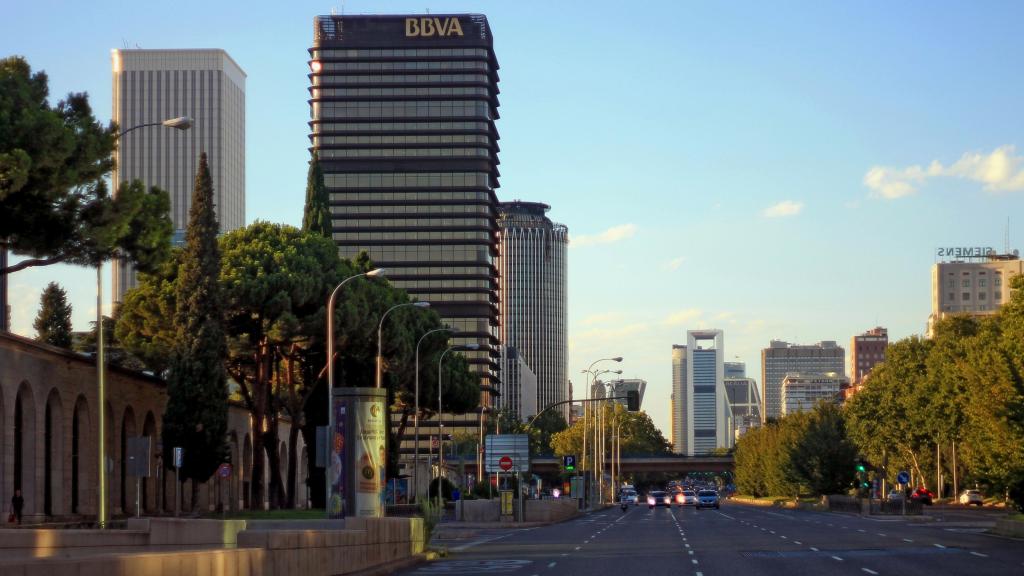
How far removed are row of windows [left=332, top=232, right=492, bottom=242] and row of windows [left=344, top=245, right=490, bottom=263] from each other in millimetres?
1147

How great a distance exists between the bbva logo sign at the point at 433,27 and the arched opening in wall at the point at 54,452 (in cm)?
13492

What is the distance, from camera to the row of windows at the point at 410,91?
584 ft

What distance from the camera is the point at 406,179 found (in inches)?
7052

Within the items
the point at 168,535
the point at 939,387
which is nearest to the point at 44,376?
the point at 168,535

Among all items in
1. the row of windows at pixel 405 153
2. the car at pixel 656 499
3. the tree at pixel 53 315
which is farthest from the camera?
the row of windows at pixel 405 153

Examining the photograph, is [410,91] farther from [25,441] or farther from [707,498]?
[25,441]

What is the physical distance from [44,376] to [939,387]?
2508 inches

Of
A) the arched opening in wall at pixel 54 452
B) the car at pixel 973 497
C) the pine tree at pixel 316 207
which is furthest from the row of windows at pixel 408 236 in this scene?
the arched opening in wall at pixel 54 452

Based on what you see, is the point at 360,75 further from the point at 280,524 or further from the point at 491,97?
the point at 280,524

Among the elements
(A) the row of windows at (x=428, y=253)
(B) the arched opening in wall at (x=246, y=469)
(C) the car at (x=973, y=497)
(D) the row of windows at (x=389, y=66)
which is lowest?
(C) the car at (x=973, y=497)

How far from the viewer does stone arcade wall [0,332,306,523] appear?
45344mm

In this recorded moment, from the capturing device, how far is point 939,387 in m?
92.7

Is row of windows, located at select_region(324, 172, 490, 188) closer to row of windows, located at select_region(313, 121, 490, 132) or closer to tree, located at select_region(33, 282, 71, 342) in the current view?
row of windows, located at select_region(313, 121, 490, 132)

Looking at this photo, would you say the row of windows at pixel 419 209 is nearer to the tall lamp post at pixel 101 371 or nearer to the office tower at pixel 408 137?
the office tower at pixel 408 137
